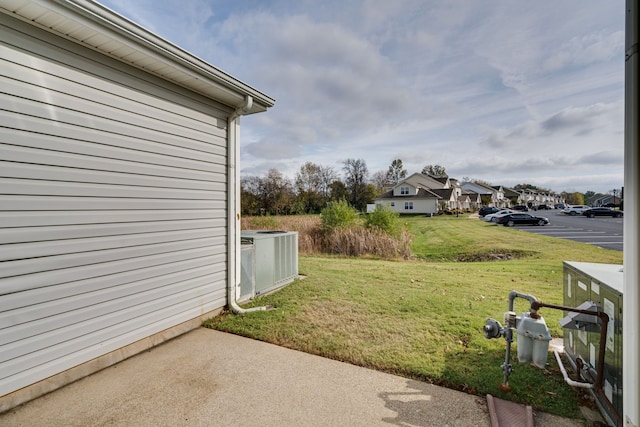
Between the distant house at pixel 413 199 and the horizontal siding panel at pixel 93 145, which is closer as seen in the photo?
the horizontal siding panel at pixel 93 145

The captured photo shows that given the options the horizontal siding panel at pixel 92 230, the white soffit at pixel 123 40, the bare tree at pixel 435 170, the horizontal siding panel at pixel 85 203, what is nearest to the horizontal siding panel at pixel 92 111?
the white soffit at pixel 123 40

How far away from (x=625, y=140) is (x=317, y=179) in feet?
Result: 123

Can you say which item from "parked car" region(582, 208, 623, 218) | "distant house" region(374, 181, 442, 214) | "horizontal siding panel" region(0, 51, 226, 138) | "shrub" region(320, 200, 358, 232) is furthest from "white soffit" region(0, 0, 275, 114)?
"parked car" region(582, 208, 623, 218)

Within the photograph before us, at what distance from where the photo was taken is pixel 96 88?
2.71 m

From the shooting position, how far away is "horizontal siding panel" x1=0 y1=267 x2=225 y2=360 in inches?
87.3

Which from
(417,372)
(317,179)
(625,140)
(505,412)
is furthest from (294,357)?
(317,179)

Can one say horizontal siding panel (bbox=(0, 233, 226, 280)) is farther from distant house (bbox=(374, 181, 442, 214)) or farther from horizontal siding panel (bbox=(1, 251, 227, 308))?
distant house (bbox=(374, 181, 442, 214))

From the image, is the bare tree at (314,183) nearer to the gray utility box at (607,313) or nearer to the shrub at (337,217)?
the shrub at (337,217)

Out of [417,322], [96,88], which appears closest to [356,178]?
[417,322]

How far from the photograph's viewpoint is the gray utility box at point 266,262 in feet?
14.8

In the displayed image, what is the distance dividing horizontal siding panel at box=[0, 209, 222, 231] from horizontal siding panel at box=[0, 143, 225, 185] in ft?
1.00

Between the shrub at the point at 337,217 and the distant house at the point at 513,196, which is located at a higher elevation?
the distant house at the point at 513,196

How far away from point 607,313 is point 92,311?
13.7 ft

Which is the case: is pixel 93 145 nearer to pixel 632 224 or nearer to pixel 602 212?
pixel 632 224
